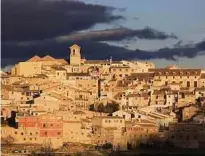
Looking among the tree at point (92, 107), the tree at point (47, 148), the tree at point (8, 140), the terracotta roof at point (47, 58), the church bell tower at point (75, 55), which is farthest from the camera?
the terracotta roof at point (47, 58)

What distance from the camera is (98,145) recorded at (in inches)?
1003

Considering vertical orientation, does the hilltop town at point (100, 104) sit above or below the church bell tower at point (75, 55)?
below

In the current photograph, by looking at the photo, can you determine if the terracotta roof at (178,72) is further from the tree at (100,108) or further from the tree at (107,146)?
the tree at (107,146)

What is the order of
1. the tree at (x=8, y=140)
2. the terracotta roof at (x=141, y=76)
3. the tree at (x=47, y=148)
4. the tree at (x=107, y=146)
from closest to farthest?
the tree at (x=47, y=148)
the tree at (x=8, y=140)
the tree at (x=107, y=146)
the terracotta roof at (x=141, y=76)

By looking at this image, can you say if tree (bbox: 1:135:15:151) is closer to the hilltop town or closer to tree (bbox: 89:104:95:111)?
the hilltop town

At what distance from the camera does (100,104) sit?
99.2ft

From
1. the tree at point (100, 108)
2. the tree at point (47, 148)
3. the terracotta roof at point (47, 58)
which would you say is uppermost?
the terracotta roof at point (47, 58)

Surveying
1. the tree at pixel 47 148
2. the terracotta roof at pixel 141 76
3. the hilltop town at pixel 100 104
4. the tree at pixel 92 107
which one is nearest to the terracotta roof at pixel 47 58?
the hilltop town at pixel 100 104

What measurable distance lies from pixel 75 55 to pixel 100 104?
8582mm

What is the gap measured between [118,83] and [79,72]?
10.4 feet

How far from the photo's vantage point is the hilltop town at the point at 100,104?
2538cm

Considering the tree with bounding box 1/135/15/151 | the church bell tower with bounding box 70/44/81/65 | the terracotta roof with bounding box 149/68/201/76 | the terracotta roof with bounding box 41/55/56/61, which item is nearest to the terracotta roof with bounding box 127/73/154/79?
the terracotta roof with bounding box 149/68/201/76

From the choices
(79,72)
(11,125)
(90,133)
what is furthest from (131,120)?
(79,72)

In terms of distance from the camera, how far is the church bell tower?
38.3 meters
